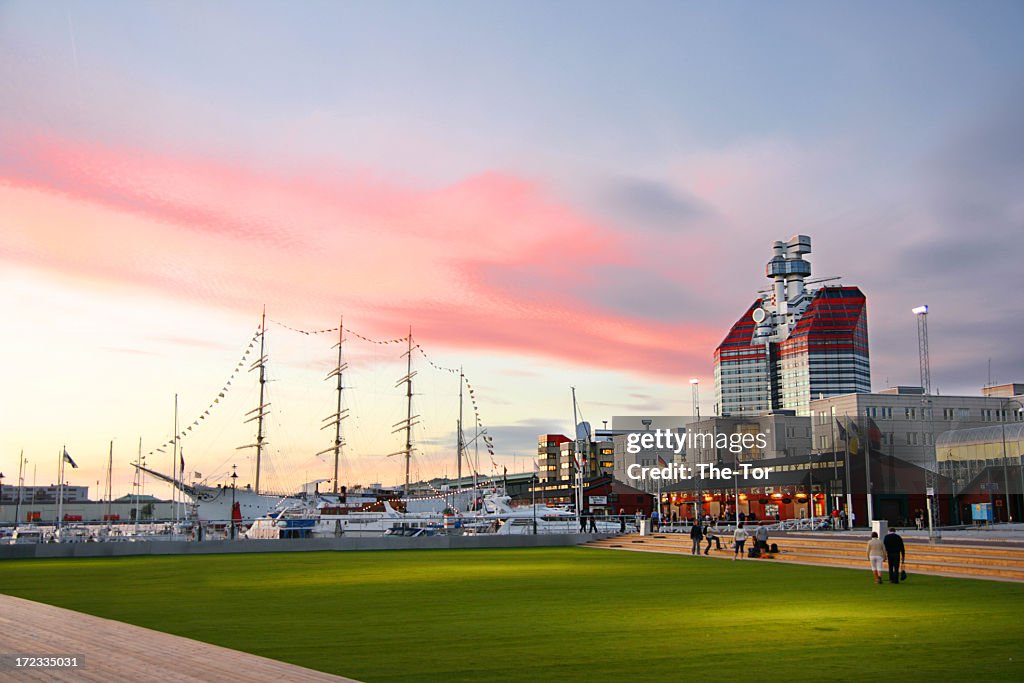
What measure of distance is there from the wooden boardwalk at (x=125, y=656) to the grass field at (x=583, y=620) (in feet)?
2.63

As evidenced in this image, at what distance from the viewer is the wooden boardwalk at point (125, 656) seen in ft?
33.2

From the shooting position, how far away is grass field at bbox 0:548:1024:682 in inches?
465

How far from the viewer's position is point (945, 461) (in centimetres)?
9819

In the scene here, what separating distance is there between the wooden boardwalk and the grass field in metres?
Answer: 0.80

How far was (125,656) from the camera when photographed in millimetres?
11695

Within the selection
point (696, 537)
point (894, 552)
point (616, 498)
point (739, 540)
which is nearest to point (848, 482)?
point (696, 537)

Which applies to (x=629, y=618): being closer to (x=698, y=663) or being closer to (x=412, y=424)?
(x=698, y=663)

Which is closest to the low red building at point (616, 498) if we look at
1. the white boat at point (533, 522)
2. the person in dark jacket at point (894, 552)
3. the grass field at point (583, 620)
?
the white boat at point (533, 522)

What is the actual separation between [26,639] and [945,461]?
100507mm

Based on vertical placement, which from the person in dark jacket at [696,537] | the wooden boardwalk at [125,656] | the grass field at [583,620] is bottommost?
the person in dark jacket at [696,537]

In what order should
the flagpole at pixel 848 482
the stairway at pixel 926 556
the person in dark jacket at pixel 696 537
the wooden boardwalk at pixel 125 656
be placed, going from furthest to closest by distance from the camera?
the flagpole at pixel 848 482 → the person in dark jacket at pixel 696 537 → the stairway at pixel 926 556 → the wooden boardwalk at pixel 125 656

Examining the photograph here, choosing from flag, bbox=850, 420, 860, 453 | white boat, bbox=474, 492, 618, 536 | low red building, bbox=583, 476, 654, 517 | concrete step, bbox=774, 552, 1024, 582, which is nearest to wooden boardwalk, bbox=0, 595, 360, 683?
concrete step, bbox=774, 552, 1024, 582

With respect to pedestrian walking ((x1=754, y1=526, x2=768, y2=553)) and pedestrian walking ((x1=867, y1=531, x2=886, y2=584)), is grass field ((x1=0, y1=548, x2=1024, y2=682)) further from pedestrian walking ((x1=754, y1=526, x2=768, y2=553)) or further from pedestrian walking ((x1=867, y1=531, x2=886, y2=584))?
pedestrian walking ((x1=754, y1=526, x2=768, y2=553))

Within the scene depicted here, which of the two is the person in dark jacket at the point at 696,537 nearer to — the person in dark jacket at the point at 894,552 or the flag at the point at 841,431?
the person in dark jacket at the point at 894,552
